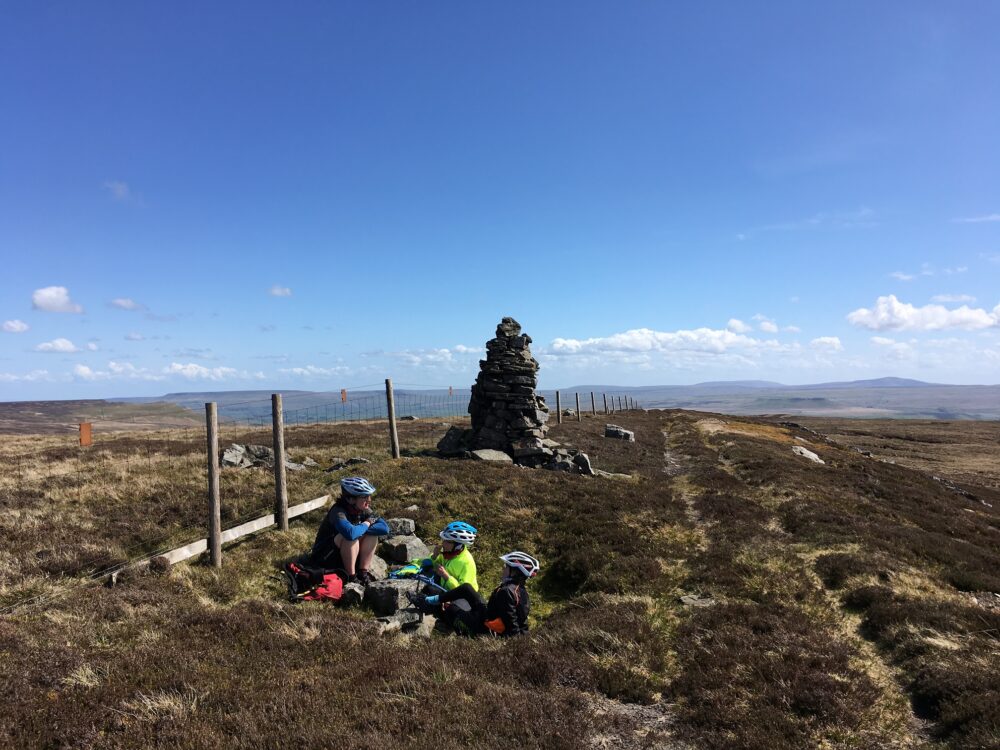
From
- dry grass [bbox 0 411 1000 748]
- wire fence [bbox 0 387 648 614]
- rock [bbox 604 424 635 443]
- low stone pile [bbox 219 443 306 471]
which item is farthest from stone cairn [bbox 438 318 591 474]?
rock [bbox 604 424 635 443]

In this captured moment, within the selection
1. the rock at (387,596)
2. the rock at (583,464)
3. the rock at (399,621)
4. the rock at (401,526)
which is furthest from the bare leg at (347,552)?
the rock at (583,464)

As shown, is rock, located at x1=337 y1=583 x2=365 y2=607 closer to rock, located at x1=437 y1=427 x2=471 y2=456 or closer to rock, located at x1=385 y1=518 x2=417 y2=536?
rock, located at x1=385 y1=518 x2=417 y2=536

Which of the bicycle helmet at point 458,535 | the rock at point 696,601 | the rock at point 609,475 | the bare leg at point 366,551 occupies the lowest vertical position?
the rock at point 696,601

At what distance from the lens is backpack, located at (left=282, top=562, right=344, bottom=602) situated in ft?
36.5

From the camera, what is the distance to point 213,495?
1263 centimetres

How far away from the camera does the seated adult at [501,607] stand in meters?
9.79

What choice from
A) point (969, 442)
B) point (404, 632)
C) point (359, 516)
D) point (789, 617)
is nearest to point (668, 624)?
point (789, 617)

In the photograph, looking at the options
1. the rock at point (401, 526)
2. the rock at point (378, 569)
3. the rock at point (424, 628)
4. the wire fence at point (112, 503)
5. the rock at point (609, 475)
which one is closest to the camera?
the rock at point (424, 628)

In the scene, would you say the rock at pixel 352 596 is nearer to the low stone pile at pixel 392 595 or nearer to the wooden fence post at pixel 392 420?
the low stone pile at pixel 392 595

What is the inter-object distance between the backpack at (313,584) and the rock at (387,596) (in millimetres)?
678

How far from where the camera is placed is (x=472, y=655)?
8.48m

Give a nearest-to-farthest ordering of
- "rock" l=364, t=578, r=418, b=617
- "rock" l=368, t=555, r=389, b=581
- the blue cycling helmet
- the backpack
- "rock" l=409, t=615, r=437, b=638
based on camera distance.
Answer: "rock" l=409, t=615, r=437, b=638 → "rock" l=364, t=578, r=418, b=617 → the backpack → the blue cycling helmet → "rock" l=368, t=555, r=389, b=581

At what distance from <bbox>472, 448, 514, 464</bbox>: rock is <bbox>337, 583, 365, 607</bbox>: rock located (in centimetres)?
1423

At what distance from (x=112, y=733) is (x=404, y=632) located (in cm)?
465
